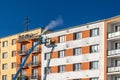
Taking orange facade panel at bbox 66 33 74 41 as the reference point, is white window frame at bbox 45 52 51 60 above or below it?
below

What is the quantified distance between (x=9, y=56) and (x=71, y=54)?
21.1 metres

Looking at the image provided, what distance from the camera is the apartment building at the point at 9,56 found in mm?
95125

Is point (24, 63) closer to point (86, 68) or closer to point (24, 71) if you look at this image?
point (24, 71)

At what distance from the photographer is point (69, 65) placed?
81312 millimetres

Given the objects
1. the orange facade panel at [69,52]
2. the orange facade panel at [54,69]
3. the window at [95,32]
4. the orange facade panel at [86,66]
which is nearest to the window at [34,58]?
the orange facade panel at [54,69]

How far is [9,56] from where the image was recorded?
96938 millimetres

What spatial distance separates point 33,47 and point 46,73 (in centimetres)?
680

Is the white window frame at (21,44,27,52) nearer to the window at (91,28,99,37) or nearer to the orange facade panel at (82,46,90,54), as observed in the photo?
the orange facade panel at (82,46,90,54)

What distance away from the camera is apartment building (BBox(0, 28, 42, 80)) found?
95125 millimetres

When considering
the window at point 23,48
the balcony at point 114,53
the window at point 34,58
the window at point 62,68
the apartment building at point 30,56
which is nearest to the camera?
the balcony at point 114,53

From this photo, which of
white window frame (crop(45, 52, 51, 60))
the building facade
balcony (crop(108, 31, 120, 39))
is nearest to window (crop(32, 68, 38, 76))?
the building facade

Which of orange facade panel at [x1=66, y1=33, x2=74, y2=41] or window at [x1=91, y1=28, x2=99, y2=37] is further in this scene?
orange facade panel at [x1=66, y1=33, x2=74, y2=41]

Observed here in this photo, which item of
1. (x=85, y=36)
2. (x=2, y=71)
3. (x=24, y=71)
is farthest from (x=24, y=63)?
(x=85, y=36)

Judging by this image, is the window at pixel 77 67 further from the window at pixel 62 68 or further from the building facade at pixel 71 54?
the window at pixel 62 68
